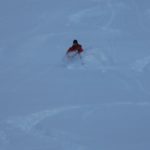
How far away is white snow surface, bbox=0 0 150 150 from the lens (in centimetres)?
689

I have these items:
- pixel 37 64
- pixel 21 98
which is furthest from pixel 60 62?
pixel 21 98

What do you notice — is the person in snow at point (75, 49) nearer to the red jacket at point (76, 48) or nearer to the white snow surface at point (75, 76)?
the red jacket at point (76, 48)

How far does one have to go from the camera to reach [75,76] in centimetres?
784

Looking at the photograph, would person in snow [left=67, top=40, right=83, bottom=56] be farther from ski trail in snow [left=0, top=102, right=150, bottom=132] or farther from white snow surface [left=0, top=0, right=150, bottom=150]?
ski trail in snow [left=0, top=102, right=150, bottom=132]

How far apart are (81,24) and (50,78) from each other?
71.4 inches

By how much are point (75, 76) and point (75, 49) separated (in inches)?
22.8

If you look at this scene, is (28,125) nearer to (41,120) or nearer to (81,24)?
(41,120)

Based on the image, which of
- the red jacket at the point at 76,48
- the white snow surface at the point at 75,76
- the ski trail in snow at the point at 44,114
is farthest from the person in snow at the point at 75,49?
the ski trail in snow at the point at 44,114

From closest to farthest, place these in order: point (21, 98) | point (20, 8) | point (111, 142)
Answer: point (111, 142) → point (21, 98) → point (20, 8)

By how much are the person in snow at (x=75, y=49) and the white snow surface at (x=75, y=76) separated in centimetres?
11

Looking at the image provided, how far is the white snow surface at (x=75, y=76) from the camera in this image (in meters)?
6.89

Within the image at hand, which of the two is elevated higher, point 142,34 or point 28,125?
point 142,34

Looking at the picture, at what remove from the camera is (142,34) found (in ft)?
28.8

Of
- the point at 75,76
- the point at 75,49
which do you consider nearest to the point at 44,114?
the point at 75,76
